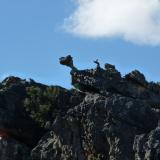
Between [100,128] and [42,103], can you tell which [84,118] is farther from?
[42,103]

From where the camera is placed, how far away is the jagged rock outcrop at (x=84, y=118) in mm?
75688

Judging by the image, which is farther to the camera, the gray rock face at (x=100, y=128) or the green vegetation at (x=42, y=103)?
the green vegetation at (x=42, y=103)

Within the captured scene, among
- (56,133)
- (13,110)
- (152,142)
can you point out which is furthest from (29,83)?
(152,142)

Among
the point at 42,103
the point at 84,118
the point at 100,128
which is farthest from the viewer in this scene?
the point at 42,103

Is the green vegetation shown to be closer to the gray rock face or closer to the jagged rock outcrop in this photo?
the jagged rock outcrop

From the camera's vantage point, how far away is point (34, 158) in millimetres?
82438

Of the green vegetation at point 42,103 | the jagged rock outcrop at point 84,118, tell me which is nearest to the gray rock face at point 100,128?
the jagged rock outcrop at point 84,118

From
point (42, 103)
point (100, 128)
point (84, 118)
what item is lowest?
point (100, 128)

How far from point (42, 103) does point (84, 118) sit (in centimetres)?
927

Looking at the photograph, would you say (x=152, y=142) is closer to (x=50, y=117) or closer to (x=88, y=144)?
(x=88, y=144)

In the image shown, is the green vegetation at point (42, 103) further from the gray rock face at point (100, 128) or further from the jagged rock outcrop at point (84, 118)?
the gray rock face at point (100, 128)

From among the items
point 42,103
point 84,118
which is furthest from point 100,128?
point 42,103

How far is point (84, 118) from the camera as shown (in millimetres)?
79812

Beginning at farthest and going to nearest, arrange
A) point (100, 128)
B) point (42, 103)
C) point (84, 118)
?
point (42, 103) < point (84, 118) < point (100, 128)
